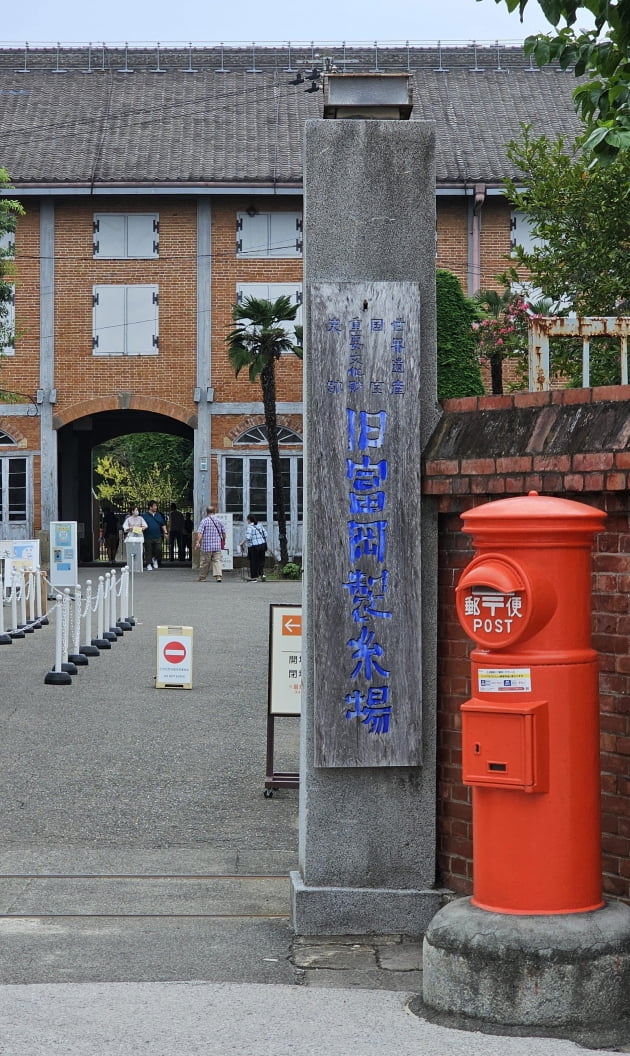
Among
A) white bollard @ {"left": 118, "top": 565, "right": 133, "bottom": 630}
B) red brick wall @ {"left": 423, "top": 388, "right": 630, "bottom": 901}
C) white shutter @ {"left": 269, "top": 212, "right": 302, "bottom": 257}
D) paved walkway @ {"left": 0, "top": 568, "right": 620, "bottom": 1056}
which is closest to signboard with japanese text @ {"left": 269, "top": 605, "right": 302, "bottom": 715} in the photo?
paved walkway @ {"left": 0, "top": 568, "right": 620, "bottom": 1056}

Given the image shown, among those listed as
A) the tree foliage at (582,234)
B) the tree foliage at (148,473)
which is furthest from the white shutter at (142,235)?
the tree foliage at (582,234)

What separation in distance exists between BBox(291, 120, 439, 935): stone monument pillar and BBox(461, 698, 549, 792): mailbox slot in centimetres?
121

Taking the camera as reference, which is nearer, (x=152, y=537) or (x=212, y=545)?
(x=212, y=545)

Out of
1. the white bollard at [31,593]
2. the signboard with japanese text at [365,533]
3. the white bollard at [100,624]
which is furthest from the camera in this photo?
the white bollard at [31,593]

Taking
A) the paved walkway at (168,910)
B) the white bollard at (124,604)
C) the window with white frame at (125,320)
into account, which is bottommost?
the paved walkway at (168,910)

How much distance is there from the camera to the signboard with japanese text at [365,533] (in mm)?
6223

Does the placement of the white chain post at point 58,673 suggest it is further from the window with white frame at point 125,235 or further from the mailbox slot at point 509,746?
the window with white frame at point 125,235

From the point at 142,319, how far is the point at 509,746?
34.0 metres

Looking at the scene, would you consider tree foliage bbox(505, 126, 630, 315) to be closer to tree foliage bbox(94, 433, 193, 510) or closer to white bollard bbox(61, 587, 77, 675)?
white bollard bbox(61, 587, 77, 675)

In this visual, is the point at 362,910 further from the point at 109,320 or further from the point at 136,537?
the point at 109,320

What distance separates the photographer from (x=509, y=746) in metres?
4.98

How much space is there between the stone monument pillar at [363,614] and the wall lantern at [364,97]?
0.17m

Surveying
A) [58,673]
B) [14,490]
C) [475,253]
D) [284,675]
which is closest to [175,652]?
[58,673]

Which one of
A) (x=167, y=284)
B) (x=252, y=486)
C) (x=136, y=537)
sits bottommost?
(x=136, y=537)
